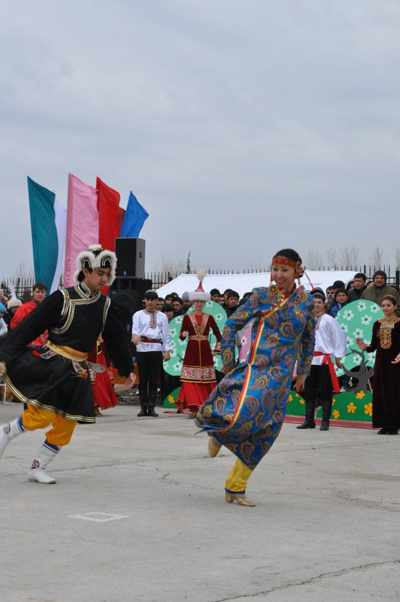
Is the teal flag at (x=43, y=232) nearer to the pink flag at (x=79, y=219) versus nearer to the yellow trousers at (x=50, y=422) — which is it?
the pink flag at (x=79, y=219)

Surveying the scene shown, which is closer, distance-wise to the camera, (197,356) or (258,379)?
(258,379)

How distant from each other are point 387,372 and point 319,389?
3.42 ft

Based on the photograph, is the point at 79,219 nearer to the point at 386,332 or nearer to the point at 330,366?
the point at 330,366

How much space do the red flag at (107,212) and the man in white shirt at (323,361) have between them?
8.13 m

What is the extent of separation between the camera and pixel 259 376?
20.0ft

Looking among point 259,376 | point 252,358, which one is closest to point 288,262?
point 252,358

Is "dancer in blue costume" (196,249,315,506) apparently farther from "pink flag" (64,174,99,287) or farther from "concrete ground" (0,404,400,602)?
"pink flag" (64,174,99,287)

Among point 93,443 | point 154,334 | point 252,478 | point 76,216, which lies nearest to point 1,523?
point 252,478

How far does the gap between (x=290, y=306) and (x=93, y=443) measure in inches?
151

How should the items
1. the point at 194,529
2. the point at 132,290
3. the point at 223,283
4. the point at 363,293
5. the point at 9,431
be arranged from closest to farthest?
the point at 194,529 < the point at 9,431 < the point at 363,293 < the point at 132,290 < the point at 223,283

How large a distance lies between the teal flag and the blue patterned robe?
1229 cm

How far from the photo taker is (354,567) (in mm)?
4418

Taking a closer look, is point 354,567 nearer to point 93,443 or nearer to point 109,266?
point 109,266

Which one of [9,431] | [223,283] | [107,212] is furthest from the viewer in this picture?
[223,283]
